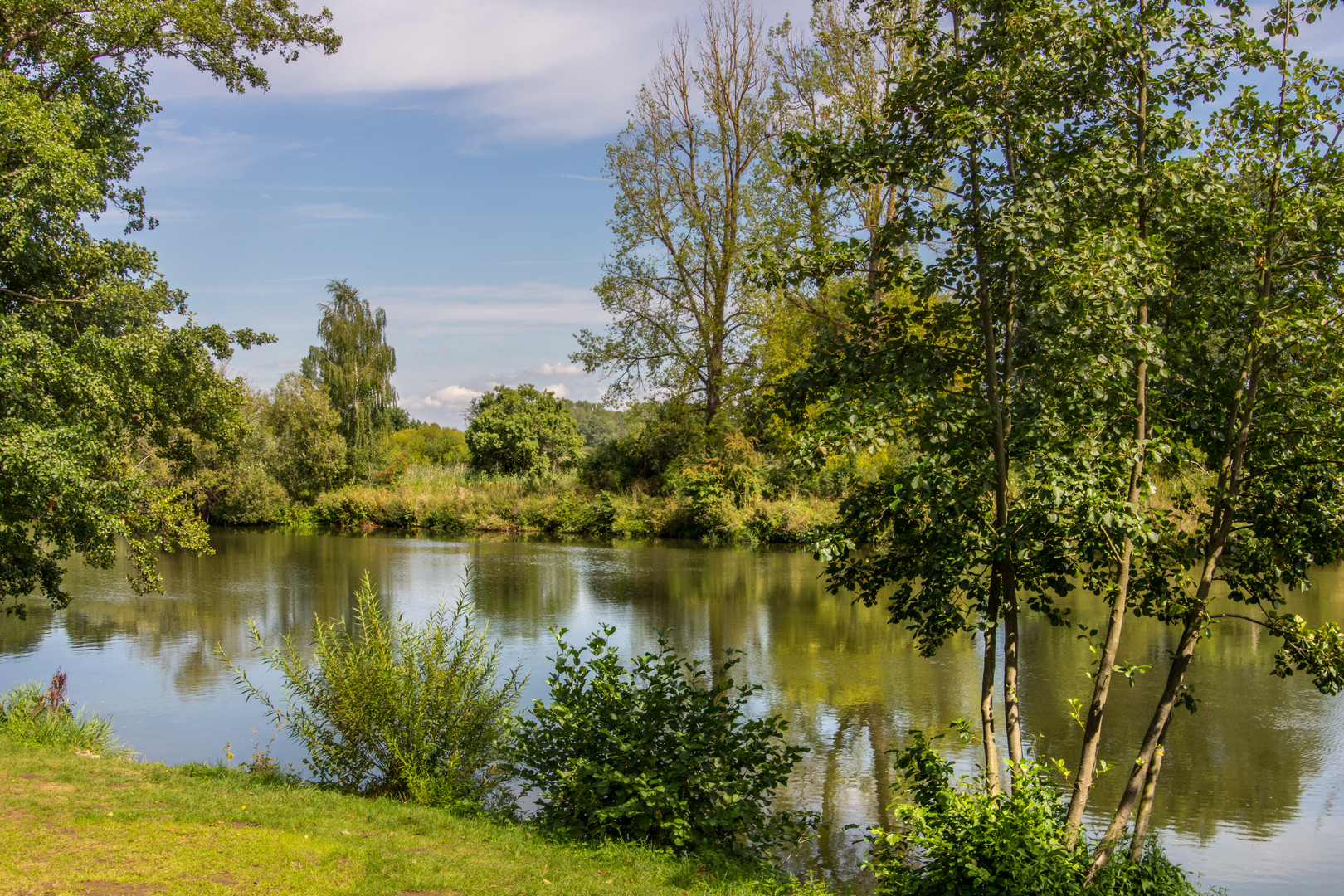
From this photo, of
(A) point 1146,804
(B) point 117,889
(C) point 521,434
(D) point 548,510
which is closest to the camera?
(B) point 117,889

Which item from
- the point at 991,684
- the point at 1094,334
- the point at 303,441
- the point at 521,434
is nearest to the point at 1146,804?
the point at 991,684

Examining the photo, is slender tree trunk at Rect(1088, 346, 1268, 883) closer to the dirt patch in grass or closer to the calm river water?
the calm river water

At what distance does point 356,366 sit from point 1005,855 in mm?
46075

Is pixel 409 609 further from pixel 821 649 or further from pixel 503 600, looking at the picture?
pixel 821 649

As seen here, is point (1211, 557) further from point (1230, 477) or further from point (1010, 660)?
point (1010, 660)

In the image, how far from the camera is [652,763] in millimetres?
5820

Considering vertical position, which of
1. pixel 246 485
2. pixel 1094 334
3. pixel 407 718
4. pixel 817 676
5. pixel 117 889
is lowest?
pixel 817 676

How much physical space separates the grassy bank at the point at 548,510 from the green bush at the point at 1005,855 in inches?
868

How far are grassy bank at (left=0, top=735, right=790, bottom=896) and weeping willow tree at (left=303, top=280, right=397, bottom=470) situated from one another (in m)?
39.0

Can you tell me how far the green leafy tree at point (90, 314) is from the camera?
8648 millimetres

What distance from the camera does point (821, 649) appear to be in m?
13.8

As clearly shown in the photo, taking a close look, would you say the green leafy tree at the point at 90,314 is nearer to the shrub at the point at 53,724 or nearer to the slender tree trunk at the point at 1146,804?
the shrub at the point at 53,724

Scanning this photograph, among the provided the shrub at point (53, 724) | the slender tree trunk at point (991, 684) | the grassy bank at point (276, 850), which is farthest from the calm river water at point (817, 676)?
the grassy bank at point (276, 850)

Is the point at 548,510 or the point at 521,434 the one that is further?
the point at 521,434
